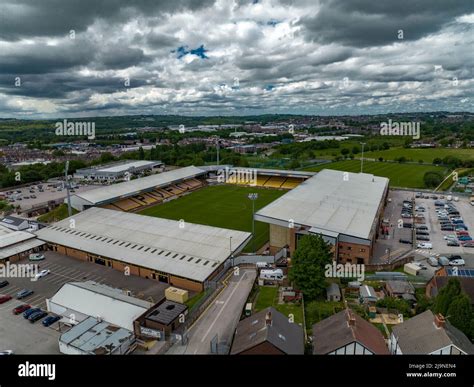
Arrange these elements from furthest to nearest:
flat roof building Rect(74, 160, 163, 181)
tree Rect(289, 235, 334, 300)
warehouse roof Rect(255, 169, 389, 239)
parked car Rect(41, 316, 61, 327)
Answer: flat roof building Rect(74, 160, 163, 181), warehouse roof Rect(255, 169, 389, 239), tree Rect(289, 235, 334, 300), parked car Rect(41, 316, 61, 327)

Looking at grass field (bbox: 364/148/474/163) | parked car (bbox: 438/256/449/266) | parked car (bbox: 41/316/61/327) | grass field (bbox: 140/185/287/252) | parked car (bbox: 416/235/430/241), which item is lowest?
parked car (bbox: 41/316/61/327)

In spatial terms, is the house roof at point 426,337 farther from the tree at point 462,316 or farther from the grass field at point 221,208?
the grass field at point 221,208

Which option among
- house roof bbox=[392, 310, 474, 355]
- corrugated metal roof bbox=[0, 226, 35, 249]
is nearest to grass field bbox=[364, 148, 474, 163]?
house roof bbox=[392, 310, 474, 355]

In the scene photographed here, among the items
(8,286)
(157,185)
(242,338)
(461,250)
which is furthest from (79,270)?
(461,250)

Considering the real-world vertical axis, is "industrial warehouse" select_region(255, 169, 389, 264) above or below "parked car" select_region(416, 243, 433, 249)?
above
